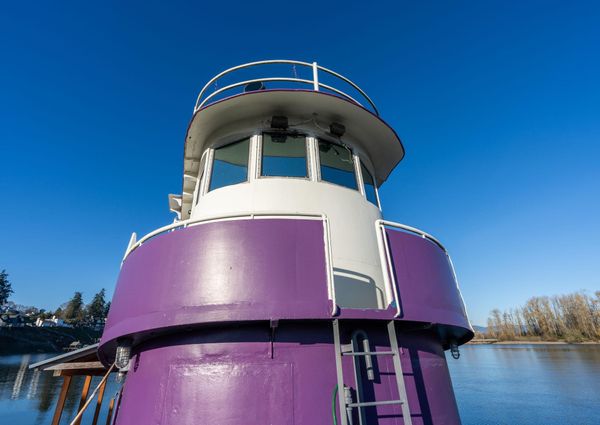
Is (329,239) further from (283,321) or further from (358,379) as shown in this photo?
(358,379)

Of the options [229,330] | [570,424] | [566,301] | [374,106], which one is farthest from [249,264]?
[566,301]

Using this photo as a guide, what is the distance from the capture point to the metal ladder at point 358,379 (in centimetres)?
324

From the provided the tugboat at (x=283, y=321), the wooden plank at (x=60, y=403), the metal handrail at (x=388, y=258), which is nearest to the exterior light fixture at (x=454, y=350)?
the tugboat at (x=283, y=321)

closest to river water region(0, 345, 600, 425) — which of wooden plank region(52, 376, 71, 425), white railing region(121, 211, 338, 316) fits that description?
wooden plank region(52, 376, 71, 425)

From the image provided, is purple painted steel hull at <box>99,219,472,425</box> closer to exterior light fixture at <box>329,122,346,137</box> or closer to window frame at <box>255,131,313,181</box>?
window frame at <box>255,131,313,181</box>

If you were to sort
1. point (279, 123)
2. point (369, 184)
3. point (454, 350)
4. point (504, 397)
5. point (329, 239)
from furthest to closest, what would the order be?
point (504, 397) < point (369, 184) < point (279, 123) < point (454, 350) < point (329, 239)

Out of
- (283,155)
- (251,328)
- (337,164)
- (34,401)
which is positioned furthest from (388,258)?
(34,401)

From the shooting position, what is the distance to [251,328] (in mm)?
3652

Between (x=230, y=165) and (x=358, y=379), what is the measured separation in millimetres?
4182

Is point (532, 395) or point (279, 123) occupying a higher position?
point (279, 123)

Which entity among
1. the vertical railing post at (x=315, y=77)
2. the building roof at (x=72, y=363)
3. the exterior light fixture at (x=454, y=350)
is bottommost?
the exterior light fixture at (x=454, y=350)

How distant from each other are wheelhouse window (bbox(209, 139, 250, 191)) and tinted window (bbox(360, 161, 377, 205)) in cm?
237

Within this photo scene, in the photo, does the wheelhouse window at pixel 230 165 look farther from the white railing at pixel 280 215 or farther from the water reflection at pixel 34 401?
the water reflection at pixel 34 401

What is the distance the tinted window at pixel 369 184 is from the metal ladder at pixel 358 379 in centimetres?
304
